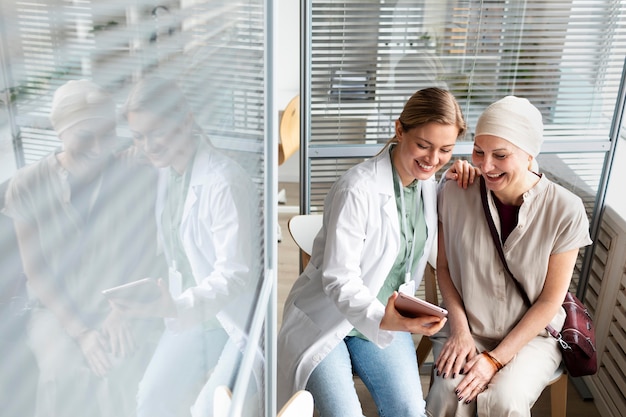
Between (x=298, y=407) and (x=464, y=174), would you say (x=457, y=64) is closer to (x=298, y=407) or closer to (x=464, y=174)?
(x=464, y=174)

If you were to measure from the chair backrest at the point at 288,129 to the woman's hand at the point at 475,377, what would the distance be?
88.9 inches

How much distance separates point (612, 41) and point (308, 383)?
182 centimetres

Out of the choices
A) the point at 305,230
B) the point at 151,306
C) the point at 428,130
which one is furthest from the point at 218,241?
the point at 305,230

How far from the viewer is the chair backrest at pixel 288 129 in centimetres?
400

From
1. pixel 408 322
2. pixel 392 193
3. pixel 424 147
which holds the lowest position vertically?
pixel 408 322

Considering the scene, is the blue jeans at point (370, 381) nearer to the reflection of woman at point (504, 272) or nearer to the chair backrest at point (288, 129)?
the reflection of woman at point (504, 272)

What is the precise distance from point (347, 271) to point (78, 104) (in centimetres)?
160

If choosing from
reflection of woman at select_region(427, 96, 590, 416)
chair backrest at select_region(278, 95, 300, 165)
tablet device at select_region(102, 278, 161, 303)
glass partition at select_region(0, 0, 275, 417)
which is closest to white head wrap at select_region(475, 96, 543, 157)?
reflection of woman at select_region(427, 96, 590, 416)

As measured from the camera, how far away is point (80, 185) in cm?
37

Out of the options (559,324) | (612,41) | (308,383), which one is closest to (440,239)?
(559,324)

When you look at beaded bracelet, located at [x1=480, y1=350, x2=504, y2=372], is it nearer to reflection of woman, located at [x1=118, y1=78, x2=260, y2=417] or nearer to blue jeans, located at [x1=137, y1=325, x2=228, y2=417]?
reflection of woman, located at [x1=118, y1=78, x2=260, y2=417]

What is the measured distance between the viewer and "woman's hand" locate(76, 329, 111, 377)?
398 mm

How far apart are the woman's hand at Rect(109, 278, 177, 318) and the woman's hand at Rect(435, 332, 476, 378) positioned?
5.10 ft

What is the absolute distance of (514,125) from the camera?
1.91 meters
